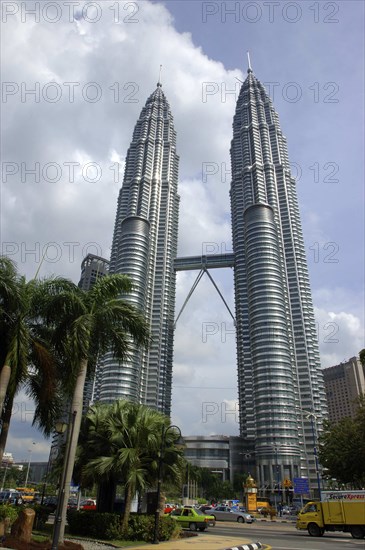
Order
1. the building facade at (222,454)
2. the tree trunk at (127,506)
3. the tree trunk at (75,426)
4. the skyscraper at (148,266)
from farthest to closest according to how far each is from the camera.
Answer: the building facade at (222,454) → the skyscraper at (148,266) → the tree trunk at (127,506) → the tree trunk at (75,426)

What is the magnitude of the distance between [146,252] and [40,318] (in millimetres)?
146924

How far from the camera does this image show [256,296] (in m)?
147

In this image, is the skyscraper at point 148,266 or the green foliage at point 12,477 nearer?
the green foliage at point 12,477

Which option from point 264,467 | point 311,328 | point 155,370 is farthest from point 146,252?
point 264,467

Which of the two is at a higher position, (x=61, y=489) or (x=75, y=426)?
(x=75, y=426)

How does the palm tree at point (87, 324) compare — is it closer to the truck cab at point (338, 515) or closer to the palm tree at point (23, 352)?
the palm tree at point (23, 352)

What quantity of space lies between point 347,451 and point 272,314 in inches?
3957

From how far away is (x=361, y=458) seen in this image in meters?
41.4

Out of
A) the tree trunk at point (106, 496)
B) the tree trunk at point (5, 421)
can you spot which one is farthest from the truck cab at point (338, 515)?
the tree trunk at point (5, 421)

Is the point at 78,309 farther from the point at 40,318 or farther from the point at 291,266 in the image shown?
the point at 291,266

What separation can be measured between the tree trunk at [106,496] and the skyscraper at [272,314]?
10181cm

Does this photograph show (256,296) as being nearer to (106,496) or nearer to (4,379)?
(106,496)

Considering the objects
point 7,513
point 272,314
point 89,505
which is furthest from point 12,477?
point 7,513

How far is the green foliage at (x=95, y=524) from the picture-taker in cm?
1925
